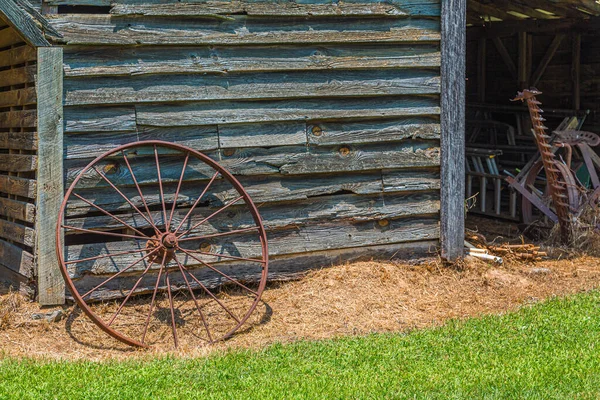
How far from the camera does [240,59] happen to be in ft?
22.4

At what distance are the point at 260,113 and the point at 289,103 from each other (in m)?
0.29

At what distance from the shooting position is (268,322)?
6.54m

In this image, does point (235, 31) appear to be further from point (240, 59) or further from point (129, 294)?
point (129, 294)

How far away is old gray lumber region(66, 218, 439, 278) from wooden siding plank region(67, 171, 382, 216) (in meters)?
0.31

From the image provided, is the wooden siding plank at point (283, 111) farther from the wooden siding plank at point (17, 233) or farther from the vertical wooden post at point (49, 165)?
the wooden siding plank at point (17, 233)

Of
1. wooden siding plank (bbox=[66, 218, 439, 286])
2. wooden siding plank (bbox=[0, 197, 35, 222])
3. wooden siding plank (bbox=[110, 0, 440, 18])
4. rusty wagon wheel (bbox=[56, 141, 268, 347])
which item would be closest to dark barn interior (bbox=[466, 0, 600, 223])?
wooden siding plank (bbox=[66, 218, 439, 286])

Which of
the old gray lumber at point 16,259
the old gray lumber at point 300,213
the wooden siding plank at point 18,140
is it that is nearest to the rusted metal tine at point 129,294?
the old gray lumber at point 300,213

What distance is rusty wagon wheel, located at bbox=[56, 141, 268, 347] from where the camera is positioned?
6359 mm

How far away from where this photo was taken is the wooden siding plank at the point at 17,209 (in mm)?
6422

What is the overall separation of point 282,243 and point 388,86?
1.73m

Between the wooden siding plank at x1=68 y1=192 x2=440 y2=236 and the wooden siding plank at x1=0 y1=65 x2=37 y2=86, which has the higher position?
the wooden siding plank at x1=0 y1=65 x2=37 y2=86

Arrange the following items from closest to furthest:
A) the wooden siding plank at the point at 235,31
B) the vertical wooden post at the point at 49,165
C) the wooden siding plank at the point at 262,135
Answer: the vertical wooden post at the point at 49,165
the wooden siding plank at the point at 235,31
the wooden siding plank at the point at 262,135

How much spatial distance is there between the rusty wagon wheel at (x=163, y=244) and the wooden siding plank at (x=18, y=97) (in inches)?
25.2

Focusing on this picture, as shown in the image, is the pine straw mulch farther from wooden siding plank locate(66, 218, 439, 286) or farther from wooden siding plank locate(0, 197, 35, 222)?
wooden siding plank locate(0, 197, 35, 222)
